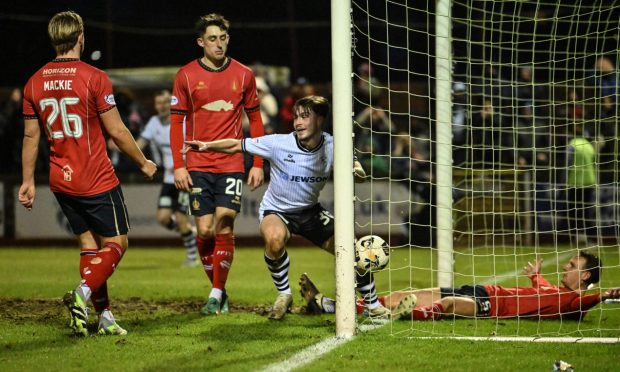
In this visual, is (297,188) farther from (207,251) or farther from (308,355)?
(308,355)

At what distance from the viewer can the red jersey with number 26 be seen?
6.73 m

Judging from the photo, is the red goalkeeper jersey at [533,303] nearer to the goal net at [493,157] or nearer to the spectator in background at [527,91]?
the goal net at [493,157]

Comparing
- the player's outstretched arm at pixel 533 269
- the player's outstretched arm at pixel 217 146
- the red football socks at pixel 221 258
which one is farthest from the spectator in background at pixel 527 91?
the player's outstretched arm at pixel 217 146

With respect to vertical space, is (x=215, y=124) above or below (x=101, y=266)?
above

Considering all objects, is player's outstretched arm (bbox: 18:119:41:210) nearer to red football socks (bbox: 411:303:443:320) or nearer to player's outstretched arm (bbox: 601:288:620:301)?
red football socks (bbox: 411:303:443:320)

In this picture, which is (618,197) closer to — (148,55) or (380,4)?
(380,4)

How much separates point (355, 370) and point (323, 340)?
1076 mm

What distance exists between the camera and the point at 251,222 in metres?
16.0

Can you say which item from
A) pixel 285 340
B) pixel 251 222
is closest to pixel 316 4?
pixel 251 222

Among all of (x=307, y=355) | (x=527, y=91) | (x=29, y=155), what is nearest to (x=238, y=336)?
(x=307, y=355)

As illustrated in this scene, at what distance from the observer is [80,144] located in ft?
22.3

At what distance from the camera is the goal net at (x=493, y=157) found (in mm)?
8219

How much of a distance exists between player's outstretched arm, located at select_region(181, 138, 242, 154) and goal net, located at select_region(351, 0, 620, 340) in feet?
3.33

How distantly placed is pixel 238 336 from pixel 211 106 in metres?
2.37
